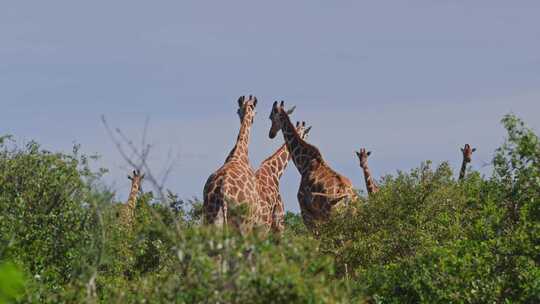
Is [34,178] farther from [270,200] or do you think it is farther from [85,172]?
[270,200]

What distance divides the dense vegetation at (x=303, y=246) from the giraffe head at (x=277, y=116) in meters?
6.70

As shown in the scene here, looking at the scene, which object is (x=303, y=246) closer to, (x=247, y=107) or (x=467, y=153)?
(x=247, y=107)

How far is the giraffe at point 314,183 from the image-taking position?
2652cm

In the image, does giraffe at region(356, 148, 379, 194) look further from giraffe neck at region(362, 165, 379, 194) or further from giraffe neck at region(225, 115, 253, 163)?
giraffe neck at region(225, 115, 253, 163)

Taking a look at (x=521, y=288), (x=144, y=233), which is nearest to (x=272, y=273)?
(x=144, y=233)

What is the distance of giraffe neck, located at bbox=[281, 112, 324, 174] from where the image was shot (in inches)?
1118

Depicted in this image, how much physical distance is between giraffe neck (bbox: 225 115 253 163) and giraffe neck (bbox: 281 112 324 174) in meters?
1.47

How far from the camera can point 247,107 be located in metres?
28.8

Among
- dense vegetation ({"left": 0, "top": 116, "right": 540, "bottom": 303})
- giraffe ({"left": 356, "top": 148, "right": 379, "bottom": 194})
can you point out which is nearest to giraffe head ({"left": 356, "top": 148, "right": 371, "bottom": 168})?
giraffe ({"left": 356, "top": 148, "right": 379, "bottom": 194})

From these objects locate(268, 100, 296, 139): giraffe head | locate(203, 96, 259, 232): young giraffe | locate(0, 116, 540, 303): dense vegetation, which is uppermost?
locate(268, 100, 296, 139): giraffe head

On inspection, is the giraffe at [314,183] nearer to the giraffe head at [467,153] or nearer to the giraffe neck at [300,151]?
the giraffe neck at [300,151]

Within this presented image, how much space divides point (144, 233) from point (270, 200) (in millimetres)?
15688

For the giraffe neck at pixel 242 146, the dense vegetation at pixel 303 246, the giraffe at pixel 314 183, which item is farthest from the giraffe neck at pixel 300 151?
the dense vegetation at pixel 303 246

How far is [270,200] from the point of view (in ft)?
90.2
